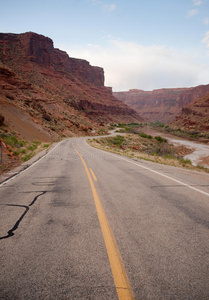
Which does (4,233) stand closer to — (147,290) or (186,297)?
(147,290)

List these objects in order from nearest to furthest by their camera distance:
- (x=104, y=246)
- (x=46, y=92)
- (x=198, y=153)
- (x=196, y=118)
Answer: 1. (x=104, y=246)
2. (x=198, y=153)
3. (x=46, y=92)
4. (x=196, y=118)

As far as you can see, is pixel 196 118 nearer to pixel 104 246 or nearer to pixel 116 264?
pixel 104 246

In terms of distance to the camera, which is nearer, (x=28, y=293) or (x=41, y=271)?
(x=28, y=293)

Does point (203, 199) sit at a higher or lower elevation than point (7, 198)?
higher

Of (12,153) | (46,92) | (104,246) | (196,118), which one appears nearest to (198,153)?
(12,153)

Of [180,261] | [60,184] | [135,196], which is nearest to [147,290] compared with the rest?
[180,261]

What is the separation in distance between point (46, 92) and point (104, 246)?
239 feet

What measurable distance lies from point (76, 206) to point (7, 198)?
2135 mm

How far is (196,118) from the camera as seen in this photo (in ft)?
261

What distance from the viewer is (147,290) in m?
1.91

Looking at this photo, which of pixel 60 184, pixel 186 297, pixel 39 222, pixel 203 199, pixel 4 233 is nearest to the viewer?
pixel 186 297

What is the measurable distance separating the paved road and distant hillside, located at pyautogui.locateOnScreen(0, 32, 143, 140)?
26186 mm

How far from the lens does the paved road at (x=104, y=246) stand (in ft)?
6.41

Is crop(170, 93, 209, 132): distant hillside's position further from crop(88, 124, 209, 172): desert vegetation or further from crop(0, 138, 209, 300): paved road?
crop(0, 138, 209, 300): paved road
